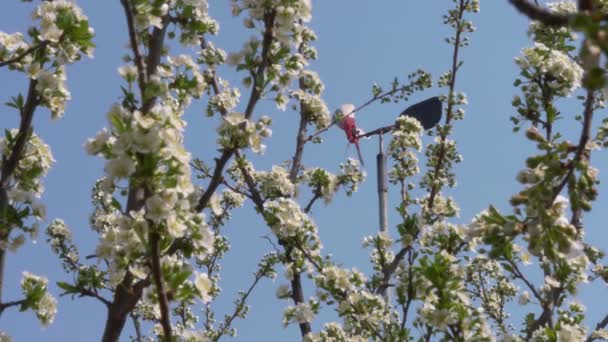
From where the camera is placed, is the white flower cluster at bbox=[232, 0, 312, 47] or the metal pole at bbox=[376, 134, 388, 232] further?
the metal pole at bbox=[376, 134, 388, 232]

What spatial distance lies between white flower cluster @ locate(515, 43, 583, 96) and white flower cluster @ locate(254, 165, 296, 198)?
2186 mm

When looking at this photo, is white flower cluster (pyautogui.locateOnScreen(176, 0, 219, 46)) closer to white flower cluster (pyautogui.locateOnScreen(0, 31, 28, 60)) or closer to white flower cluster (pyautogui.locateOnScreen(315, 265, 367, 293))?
white flower cluster (pyautogui.locateOnScreen(0, 31, 28, 60))

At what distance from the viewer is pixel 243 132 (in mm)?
3908

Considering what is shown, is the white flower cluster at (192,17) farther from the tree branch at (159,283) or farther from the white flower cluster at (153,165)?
the tree branch at (159,283)

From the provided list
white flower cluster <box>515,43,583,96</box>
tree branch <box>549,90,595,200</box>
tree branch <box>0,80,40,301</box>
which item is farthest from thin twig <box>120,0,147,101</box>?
white flower cluster <box>515,43,583,96</box>

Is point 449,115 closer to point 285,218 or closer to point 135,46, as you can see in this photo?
point 285,218

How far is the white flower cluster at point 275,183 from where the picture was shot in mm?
6344

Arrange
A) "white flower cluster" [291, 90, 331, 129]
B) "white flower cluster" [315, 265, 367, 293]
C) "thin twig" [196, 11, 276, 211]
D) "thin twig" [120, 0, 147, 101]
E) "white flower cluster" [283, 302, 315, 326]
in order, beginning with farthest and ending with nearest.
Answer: "white flower cluster" [291, 90, 331, 129], "white flower cluster" [283, 302, 315, 326], "white flower cluster" [315, 265, 367, 293], "thin twig" [196, 11, 276, 211], "thin twig" [120, 0, 147, 101]

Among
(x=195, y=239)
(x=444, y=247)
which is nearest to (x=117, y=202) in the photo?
(x=195, y=239)

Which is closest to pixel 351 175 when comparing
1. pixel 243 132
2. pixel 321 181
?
pixel 321 181

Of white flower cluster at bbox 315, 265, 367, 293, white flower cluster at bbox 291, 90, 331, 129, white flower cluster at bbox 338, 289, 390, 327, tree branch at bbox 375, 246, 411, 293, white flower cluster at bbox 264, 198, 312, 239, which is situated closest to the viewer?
white flower cluster at bbox 338, 289, 390, 327

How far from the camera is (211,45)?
6.12 m

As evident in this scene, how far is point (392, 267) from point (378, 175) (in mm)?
2299

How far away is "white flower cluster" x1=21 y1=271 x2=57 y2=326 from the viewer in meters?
3.95
